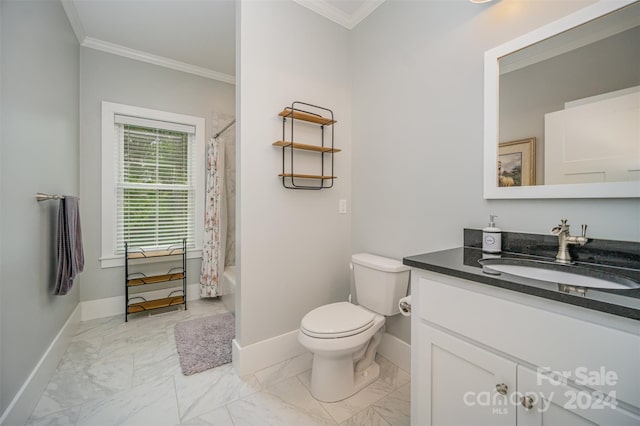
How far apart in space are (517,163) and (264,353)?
187cm

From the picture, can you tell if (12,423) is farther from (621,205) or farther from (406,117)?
(621,205)

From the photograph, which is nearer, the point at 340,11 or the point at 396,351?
the point at 396,351

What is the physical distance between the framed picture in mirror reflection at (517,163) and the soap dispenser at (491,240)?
23cm

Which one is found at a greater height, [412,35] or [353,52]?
[353,52]

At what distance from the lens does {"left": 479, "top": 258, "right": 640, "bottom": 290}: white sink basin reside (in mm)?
869

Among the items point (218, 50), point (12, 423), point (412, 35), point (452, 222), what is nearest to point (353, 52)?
point (412, 35)

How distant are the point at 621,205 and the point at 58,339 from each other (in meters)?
3.26

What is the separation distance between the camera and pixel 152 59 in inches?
111

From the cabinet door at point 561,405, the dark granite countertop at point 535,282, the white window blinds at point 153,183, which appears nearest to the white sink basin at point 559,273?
the dark granite countertop at point 535,282

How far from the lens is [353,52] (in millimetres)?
2205

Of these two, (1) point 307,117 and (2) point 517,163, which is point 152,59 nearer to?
(1) point 307,117

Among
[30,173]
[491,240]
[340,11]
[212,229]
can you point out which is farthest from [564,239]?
[212,229]

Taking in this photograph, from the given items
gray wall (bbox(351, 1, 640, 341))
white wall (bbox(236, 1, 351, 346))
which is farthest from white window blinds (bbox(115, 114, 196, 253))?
gray wall (bbox(351, 1, 640, 341))

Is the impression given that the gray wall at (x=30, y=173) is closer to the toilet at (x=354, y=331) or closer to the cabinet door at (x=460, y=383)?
the toilet at (x=354, y=331)
